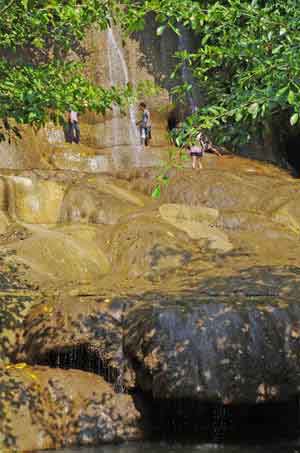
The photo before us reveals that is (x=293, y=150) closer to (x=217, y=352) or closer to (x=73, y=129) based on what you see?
(x=73, y=129)

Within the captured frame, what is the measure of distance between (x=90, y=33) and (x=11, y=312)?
21028 millimetres

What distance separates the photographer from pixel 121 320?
34.6 feet

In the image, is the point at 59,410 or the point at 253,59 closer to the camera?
the point at 253,59

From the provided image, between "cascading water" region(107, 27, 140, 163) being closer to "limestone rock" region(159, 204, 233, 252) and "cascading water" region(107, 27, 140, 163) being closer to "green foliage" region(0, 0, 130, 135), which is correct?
"limestone rock" region(159, 204, 233, 252)

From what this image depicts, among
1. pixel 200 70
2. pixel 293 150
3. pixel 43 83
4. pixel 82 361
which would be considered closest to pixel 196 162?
pixel 293 150

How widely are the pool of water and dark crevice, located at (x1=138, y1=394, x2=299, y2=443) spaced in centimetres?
46

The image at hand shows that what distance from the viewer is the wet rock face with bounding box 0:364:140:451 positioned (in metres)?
9.14

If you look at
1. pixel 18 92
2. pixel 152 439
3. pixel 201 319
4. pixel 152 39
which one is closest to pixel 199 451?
pixel 152 439

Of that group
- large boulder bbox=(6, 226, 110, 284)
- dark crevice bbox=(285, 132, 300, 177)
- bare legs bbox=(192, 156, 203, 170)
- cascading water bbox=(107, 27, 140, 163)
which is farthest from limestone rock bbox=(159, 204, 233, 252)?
dark crevice bbox=(285, 132, 300, 177)

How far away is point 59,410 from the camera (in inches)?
380

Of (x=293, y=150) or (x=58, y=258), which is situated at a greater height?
(x=293, y=150)

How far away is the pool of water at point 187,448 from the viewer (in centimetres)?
894

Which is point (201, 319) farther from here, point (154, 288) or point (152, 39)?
point (152, 39)

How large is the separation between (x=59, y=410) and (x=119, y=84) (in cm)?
1888
